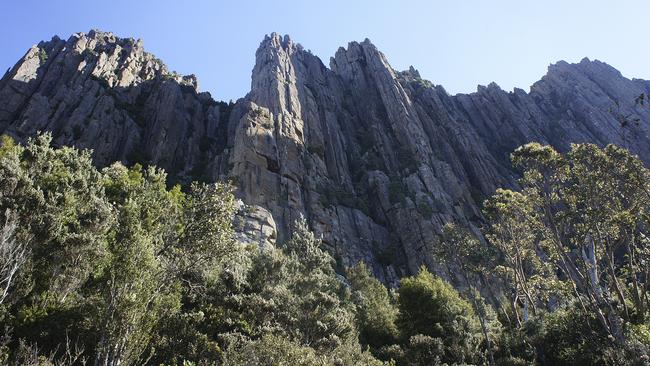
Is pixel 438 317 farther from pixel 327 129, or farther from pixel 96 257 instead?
pixel 327 129

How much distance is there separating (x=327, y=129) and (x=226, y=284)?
6409 cm

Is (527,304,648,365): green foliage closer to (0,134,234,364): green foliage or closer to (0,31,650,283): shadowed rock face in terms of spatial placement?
(0,134,234,364): green foliage

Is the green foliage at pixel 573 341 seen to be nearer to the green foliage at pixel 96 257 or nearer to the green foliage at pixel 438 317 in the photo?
the green foliage at pixel 438 317

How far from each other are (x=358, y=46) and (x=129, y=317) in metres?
110

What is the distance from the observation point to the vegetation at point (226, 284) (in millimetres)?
17898

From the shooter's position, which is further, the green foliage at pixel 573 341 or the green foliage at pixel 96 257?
the green foliage at pixel 573 341

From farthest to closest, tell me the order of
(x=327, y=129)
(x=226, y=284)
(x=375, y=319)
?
(x=327, y=129), (x=375, y=319), (x=226, y=284)

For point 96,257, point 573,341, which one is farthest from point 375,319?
point 96,257

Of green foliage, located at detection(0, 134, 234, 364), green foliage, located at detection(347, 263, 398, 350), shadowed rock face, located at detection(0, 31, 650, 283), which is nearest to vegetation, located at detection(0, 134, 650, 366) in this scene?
green foliage, located at detection(0, 134, 234, 364)

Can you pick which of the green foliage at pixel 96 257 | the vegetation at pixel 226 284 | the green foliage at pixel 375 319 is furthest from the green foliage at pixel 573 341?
the green foliage at pixel 96 257

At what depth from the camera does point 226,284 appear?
27.5 metres

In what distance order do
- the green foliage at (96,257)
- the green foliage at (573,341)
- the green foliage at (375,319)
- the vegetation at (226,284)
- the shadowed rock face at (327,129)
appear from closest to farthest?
the green foliage at (96,257) < the vegetation at (226,284) < the green foliage at (573,341) < the green foliage at (375,319) < the shadowed rock face at (327,129)

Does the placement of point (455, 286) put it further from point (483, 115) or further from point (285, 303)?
point (483, 115)

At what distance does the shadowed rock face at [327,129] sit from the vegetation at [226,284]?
18.3 m
